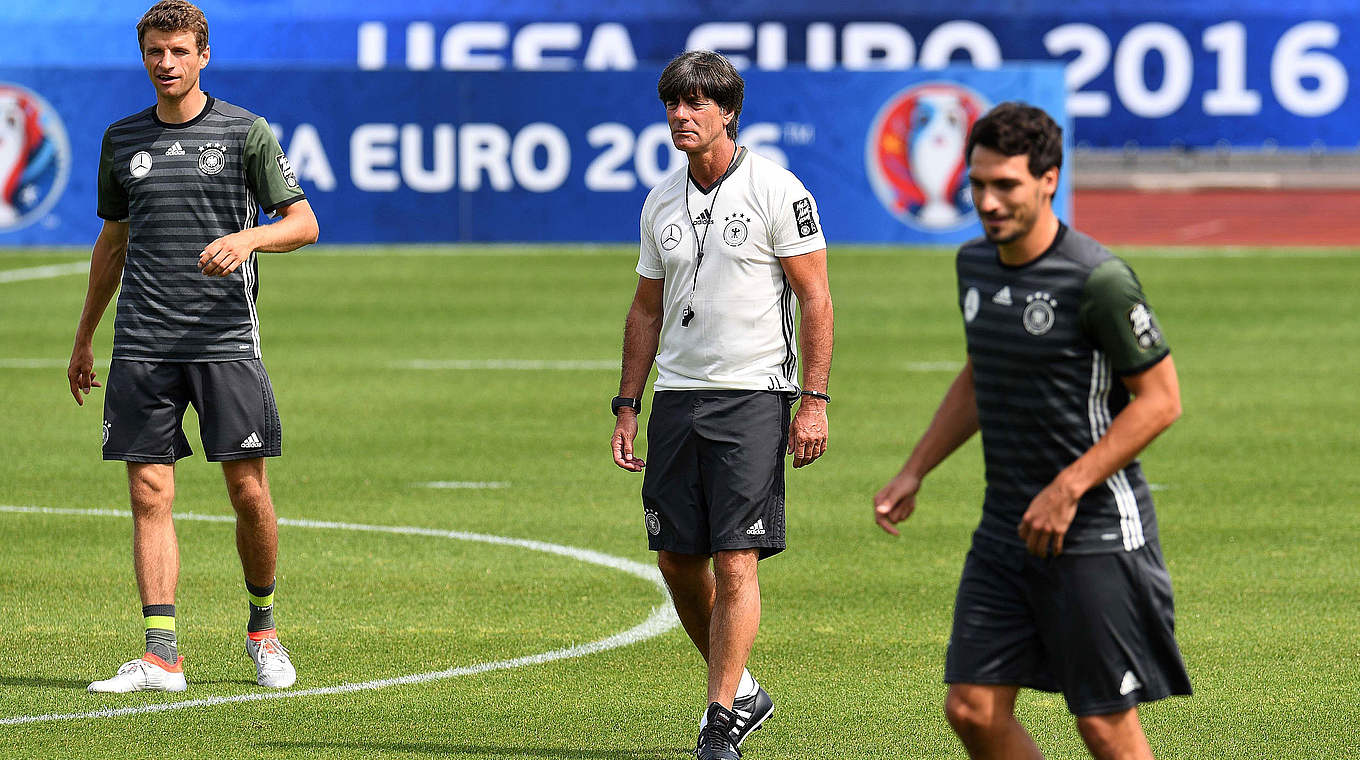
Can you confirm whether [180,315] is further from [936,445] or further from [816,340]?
[936,445]

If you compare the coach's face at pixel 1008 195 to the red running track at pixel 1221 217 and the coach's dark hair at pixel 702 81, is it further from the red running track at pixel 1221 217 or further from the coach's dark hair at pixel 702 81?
the red running track at pixel 1221 217

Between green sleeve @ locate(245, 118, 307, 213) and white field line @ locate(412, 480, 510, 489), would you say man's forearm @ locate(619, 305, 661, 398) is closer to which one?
green sleeve @ locate(245, 118, 307, 213)

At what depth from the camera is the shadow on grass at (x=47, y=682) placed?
7086 millimetres

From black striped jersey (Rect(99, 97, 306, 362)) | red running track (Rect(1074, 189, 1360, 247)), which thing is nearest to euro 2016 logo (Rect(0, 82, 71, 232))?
red running track (Rect(1074, 189, 1360, 247))

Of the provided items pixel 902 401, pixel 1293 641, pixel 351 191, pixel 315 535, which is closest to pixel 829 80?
pixel 351 191

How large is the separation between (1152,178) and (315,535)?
35.3m

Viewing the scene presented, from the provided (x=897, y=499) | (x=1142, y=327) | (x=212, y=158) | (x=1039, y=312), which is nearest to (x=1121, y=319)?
(x=1142, y=327)

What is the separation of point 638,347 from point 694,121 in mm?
826

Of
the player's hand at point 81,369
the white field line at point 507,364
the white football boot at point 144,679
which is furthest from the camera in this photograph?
the white field line at point 507,364

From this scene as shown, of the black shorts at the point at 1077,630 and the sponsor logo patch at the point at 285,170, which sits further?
the sponsor logo patch at the point at 285,170

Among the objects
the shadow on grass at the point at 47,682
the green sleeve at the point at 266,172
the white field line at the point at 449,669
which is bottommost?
the white field line at the point at 449,669

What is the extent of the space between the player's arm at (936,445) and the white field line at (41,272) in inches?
786

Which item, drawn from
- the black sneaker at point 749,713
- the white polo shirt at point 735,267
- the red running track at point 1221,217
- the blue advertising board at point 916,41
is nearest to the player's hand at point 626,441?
the white polo shirt at point 735,267

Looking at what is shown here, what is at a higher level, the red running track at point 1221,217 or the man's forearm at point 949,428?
the man's forearm at point 949,428
